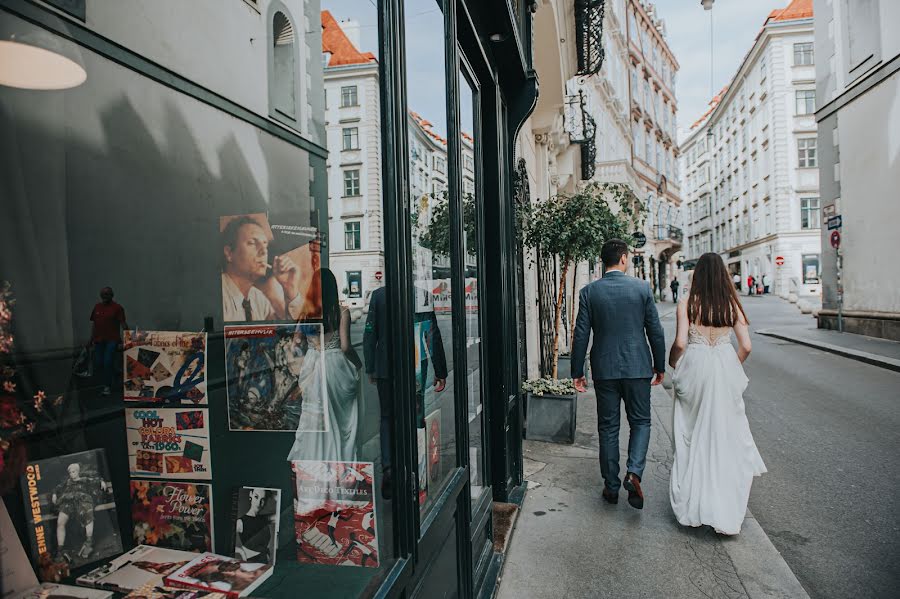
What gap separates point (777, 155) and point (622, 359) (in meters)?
41.2

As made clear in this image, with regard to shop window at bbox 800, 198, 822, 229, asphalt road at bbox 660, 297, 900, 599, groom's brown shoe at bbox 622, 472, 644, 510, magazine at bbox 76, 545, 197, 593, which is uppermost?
shop window at bbox 800, 198, 822, 229

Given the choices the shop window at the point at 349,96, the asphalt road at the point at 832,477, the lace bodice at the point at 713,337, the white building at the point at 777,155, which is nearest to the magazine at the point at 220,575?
the shop window at the point at 349,96

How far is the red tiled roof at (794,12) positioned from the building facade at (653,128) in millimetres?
7781

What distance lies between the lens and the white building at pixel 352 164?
1.64 m

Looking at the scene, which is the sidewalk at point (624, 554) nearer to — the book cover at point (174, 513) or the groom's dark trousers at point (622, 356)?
the groom's dark trousers at point (622, 356)

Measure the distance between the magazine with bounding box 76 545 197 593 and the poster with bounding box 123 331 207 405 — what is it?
373mm

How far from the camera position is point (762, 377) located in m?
9.91

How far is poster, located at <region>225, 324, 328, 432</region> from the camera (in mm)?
1711

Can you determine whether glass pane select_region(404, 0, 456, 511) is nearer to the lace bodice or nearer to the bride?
the bride

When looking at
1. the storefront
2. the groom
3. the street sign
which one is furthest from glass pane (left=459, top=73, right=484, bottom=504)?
the street sign

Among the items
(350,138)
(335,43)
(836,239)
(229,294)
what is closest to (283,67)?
(335,43)

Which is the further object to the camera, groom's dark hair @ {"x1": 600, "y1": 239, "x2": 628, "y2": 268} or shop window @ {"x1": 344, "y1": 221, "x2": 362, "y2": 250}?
groom's dark hair @ {"x1": 600, "y1": 239, "x2": 628, "y2": 268}

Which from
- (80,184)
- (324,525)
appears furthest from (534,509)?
(80,184)

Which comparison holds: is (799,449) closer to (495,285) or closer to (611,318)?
(611,318)
